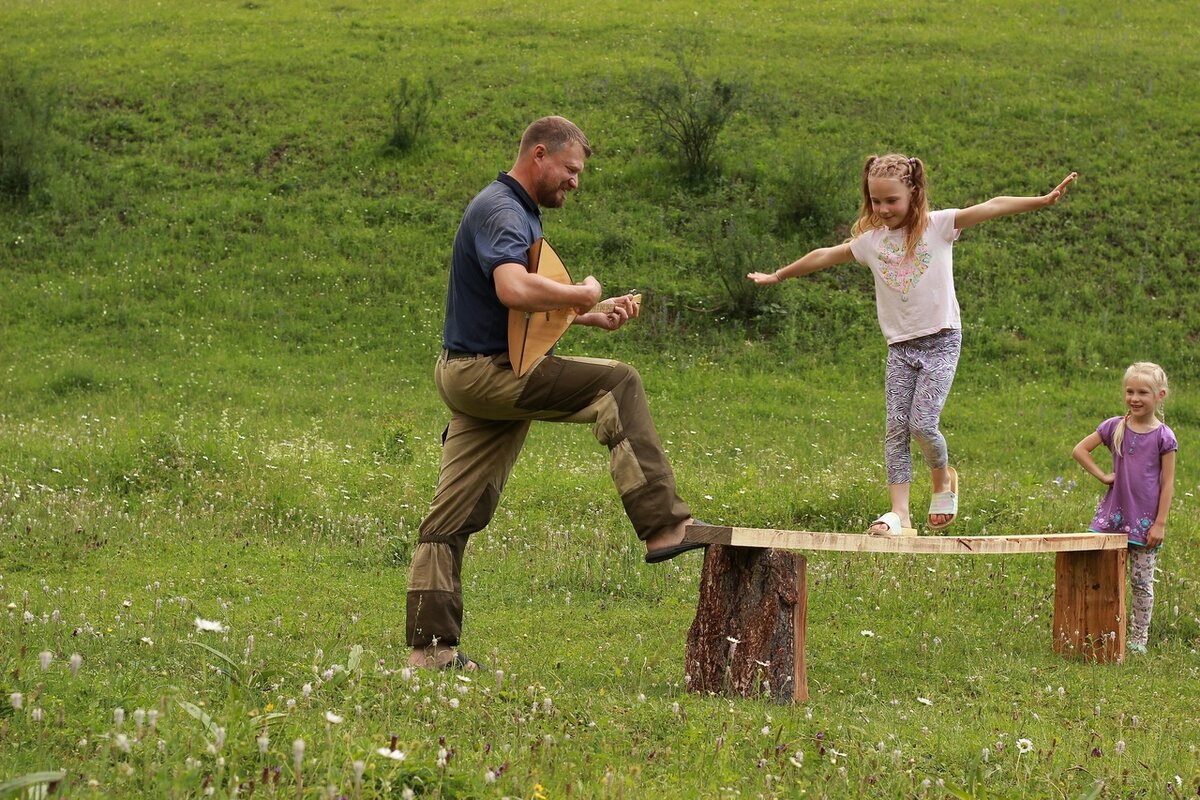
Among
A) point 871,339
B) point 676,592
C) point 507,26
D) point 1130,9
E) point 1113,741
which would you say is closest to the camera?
point 1113,741

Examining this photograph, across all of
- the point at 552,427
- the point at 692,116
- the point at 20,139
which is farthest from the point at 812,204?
the point at 20,139

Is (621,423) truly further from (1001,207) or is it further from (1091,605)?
(1091,605)

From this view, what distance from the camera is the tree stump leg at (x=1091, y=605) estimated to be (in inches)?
288

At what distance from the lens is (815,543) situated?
567 centimetres

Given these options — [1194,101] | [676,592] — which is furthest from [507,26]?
[676,592]

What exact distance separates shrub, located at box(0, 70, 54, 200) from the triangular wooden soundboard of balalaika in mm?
19733

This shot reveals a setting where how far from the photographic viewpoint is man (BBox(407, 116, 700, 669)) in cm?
573

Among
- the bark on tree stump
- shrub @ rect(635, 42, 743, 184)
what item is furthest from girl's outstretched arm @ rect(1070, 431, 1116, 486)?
shrub @ rect(635, 42, 743, 184)

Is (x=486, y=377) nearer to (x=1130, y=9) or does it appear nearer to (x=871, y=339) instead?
(x=871, y=339)

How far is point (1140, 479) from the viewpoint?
25.1 ft

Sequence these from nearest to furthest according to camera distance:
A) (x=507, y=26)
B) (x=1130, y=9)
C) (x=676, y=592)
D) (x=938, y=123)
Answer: (x=676, y=592)
(x=938, y=123)
(x=507, y=26)
(x=1130, y=9)

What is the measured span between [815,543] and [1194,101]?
2567cm

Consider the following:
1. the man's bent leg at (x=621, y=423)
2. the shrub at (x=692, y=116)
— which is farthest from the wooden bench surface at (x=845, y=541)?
the shrub at (x=692, y=116)

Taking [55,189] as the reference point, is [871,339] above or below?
below
